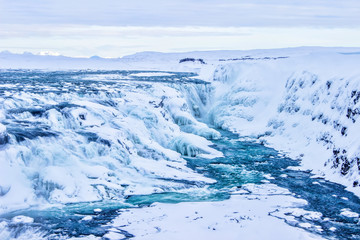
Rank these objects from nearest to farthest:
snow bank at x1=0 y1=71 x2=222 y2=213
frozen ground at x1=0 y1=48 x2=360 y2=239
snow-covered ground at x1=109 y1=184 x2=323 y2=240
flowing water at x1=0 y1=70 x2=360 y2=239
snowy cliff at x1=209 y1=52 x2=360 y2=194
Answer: snow-covered ground at x1=109 y1=184 x2=323 y2=240 → flowing water at x1=0 y1=70 x2=360 y2=239 → frozen ground at x1=0 y1=48 x2=360 y2=239 → snow bank at x1=0 y1=71 x2=222 y2=213 → snowy cliff at x1=209 y1=52 x2=360 y2=194

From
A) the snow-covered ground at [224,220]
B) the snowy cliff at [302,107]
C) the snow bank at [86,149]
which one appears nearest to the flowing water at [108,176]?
the snow bank at [86,149]

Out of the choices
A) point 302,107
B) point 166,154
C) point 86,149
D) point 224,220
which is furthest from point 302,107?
point 224,220

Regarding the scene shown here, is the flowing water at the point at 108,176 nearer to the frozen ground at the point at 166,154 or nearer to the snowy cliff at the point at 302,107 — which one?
the frozen ground at the point at 166,154

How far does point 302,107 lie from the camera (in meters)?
35.3

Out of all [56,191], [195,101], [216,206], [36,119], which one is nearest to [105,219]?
[56,191]

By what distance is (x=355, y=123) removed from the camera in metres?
25.5

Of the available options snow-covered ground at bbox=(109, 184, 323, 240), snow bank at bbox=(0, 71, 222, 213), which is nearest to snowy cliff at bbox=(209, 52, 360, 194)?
snow-covered ground at bbox=(109, 184, 323, 240)

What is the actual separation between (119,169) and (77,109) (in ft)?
21.1

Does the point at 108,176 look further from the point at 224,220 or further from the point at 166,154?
the point at 224,220

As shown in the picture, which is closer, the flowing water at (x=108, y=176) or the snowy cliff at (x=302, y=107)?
the flowing water at (x=108, y=176)

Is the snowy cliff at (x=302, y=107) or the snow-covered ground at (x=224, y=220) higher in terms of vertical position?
the snowy cliff at (x=302, y=107)

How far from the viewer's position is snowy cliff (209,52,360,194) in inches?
989

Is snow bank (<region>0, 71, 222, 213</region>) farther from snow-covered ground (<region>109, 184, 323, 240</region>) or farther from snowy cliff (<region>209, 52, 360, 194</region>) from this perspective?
snowy cliff (<region>209, 52, 360, 194</region>)

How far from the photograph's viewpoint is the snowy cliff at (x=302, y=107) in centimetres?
2512
